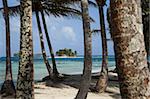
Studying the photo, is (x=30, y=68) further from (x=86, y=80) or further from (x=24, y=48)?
(x=86, y=80)

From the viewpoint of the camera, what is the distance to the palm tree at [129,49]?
136 inches

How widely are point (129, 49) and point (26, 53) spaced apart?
5524 millimetres

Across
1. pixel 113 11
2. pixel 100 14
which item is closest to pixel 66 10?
pixel 100 14

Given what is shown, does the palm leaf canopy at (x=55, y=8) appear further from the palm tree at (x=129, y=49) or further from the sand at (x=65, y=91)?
the palm tree at (x=129, y=49)

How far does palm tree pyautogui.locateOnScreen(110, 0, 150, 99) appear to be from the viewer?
11.3ft

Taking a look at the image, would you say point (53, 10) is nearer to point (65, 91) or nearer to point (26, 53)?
point (65, 91)

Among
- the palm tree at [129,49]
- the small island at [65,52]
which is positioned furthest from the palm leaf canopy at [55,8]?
the small island at [65,52]

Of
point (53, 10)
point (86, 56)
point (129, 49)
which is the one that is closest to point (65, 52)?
point (53, 10)

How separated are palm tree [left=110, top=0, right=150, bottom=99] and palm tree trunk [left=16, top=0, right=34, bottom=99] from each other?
212 inches

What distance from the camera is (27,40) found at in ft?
28.7

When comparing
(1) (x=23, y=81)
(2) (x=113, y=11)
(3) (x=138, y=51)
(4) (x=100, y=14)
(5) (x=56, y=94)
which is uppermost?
(4) (x=100, y=14)

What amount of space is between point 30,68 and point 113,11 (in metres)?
5.52

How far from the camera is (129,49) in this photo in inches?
136

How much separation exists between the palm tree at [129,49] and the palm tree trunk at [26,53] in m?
5.40
